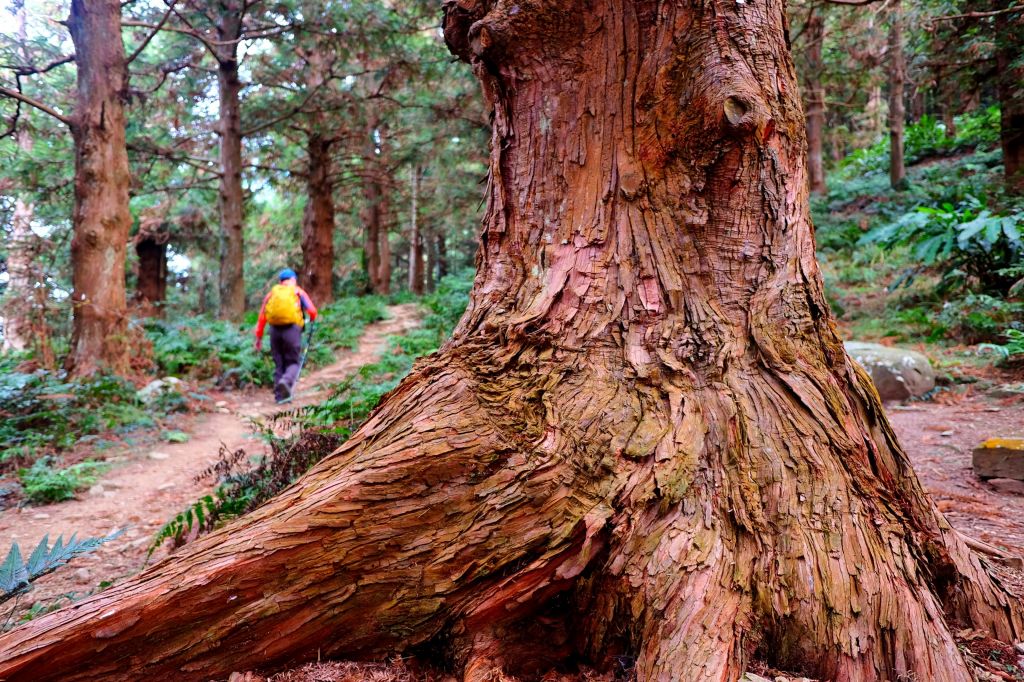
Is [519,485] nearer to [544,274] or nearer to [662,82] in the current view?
→ [544,274]

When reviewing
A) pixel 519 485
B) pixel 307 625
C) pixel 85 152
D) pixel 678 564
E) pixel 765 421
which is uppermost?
pixel 85 152

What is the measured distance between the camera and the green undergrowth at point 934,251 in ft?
26.1

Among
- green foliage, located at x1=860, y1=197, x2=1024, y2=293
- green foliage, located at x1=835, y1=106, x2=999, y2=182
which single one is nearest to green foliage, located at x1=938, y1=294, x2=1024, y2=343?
green foliage, located at x1=860, y1=197, x2=1024, y2=293

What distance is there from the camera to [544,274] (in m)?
2.61

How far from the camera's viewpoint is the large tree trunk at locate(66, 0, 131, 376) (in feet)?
24.9

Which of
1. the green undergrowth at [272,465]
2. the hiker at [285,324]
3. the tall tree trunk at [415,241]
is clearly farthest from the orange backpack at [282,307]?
the tall tree trunk at [415,241]

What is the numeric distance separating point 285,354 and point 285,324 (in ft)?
1.63

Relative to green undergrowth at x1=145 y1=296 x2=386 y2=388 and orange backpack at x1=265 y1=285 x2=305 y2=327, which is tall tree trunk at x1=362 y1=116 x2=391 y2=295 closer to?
green undergrowth at x1=145 y1=296 x2=386 y2=388

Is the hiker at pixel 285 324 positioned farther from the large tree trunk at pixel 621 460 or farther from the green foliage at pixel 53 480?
the large tree trunk at pixel 621 460

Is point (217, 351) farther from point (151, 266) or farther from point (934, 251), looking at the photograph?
point (934, 251)

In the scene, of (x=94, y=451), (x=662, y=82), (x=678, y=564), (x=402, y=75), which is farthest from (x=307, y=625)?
(x=402, y=75)

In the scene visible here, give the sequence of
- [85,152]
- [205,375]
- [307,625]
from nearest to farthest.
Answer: [307,625], [85,152], [205,375]

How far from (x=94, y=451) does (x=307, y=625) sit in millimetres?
5431

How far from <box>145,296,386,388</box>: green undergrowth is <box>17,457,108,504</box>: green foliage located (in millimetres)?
3752
